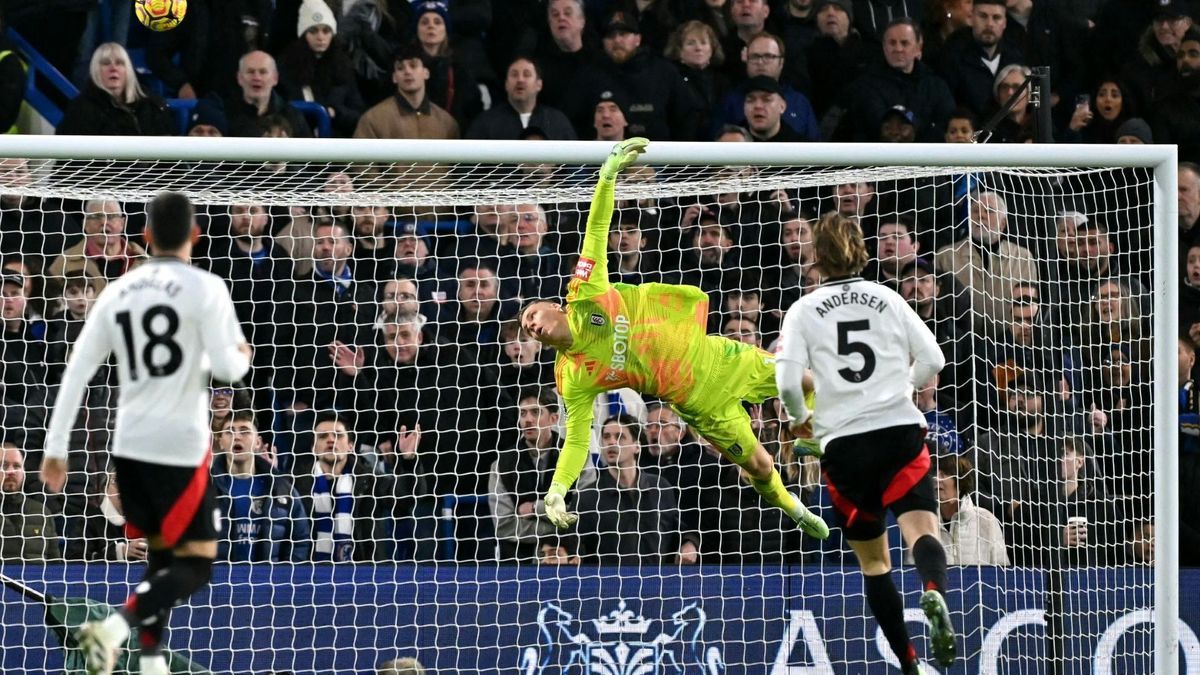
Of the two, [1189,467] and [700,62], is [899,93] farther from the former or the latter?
[1189,467]

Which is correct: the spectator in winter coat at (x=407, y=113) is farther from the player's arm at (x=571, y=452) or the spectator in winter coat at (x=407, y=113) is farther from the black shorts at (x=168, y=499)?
the black shorts at (x=168, y=499)

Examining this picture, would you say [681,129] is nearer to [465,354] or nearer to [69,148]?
[465,354]

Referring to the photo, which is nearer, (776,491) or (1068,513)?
(776,491)

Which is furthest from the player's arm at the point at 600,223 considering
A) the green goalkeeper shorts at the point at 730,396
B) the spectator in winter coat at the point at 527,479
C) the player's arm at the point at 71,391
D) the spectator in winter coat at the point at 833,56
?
the spectator in winter coat at the point at 833,56

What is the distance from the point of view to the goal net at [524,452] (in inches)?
395

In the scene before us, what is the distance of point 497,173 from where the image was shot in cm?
1127

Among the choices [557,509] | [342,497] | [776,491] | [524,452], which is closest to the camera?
[557,509]

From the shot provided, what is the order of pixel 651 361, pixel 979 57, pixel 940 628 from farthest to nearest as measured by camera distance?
pixel 979 57 → pixel 651 361 → pixel 940 628

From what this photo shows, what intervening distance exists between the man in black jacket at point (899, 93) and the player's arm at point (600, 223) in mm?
3936

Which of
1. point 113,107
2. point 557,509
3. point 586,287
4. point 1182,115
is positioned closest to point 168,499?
point 557,509

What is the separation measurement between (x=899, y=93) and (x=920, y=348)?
17.1ft

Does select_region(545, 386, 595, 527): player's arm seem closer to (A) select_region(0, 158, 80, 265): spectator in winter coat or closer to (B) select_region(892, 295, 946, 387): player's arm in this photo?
(B) select_region(892, 295, 946, 387): player's arm

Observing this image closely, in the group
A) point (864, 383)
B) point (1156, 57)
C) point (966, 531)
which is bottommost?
point (966, 531)

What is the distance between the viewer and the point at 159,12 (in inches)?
439
